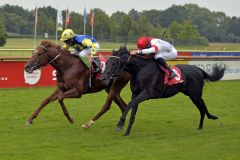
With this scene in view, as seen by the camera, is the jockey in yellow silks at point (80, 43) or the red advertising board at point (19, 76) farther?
the red advertising board at point (19, 76)

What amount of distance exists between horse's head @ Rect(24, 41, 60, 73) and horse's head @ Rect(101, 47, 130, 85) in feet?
4.46

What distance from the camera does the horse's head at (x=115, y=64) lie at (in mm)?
8188

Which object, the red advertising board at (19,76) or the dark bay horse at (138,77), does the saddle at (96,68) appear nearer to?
the dark bay horse at (138,77)

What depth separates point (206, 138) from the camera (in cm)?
832

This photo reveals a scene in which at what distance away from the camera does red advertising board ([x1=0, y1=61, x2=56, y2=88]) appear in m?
15.5

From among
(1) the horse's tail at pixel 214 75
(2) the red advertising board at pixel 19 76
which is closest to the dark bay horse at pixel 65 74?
(1) the horse's tail at pixel 214 75

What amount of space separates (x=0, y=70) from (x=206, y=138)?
8.67 meters

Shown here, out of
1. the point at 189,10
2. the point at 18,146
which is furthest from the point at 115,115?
the point at 189,10

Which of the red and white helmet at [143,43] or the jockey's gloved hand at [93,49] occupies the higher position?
the red and white helmet at [143,43]

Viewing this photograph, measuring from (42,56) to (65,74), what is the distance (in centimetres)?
52

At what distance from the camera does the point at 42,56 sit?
29.7 feet

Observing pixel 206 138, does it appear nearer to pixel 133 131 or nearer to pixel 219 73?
pixel 133 131

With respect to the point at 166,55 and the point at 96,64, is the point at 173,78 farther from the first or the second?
the point at 96,64

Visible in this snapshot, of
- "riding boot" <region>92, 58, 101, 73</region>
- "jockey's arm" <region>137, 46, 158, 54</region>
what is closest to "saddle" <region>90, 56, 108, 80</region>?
"riding boot" <region>92, 58, 101, 73</region>
